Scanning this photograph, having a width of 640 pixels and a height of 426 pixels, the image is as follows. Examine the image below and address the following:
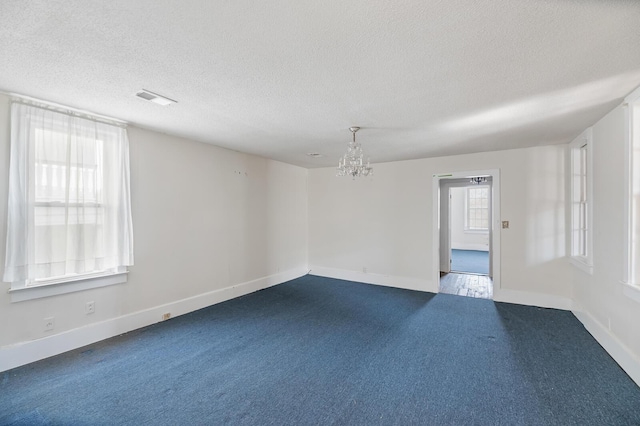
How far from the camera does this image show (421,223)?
5066mm

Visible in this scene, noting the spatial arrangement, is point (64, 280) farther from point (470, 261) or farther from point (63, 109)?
point (470, 261)

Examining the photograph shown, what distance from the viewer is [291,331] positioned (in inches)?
129

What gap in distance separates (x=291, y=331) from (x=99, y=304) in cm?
213

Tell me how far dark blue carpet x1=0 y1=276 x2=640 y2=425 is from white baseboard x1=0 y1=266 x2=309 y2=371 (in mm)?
101

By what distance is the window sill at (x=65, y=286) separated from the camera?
8.26 ft

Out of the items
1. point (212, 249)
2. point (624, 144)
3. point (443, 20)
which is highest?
point (443, 20)

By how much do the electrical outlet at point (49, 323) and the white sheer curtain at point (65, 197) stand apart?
1.33 ft

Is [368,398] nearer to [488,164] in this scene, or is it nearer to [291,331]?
[291,331]

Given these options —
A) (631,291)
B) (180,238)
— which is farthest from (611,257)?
(180,238)

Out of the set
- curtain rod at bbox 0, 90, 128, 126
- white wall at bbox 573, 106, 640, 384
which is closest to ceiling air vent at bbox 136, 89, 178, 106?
curtain rod at bbox 0, 90, 128, 126

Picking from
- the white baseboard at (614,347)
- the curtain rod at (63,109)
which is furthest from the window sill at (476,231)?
the curtain rod at (63,109)

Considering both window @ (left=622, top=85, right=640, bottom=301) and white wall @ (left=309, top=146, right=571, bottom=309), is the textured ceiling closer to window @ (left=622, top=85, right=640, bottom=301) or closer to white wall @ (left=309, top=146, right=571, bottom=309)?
window @ (left=622, top=85, right=640, bottom=301)

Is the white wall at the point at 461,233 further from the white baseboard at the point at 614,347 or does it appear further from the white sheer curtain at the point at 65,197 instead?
the white sheer curtain at the point at 65,197

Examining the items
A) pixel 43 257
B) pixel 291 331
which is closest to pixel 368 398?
pixel 291 331
